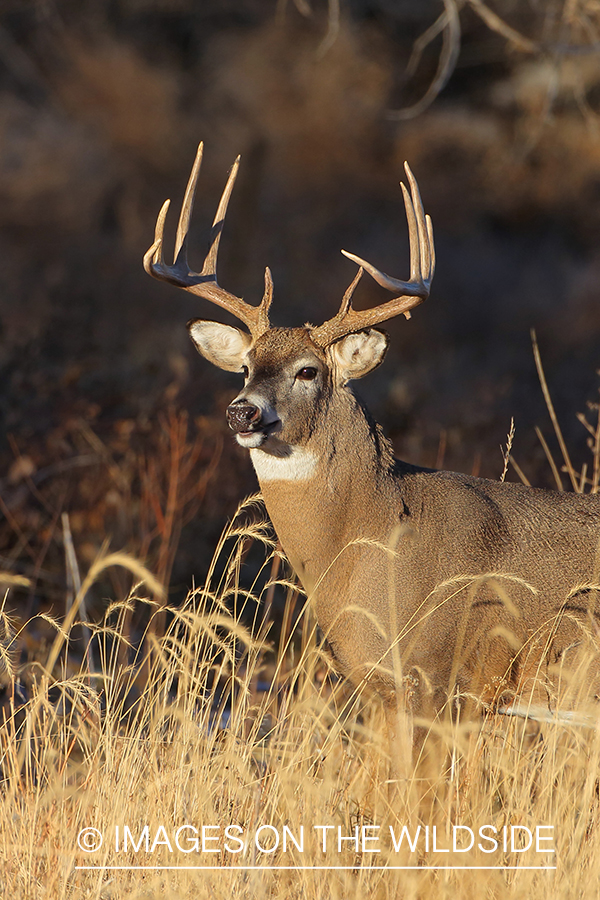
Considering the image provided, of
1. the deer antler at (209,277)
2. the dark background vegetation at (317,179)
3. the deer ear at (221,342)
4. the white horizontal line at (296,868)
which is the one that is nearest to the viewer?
the white horizontal line at (296,868)

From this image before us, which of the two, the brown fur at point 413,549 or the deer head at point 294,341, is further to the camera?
the deer head at point 294,341

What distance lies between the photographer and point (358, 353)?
196 inches

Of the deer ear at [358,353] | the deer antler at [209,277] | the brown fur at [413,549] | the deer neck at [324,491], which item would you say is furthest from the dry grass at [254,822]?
the deer antler at [209,277]

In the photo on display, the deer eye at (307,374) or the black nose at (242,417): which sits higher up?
the deer eye at (307,374)

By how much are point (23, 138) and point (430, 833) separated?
788 inches

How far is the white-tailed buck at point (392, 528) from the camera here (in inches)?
176

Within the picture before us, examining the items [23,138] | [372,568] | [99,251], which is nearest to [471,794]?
[372,568]

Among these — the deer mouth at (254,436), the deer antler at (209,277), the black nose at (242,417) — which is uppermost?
the deer antler at (209,277)

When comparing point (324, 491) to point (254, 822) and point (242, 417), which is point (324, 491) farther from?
point (254, 822)

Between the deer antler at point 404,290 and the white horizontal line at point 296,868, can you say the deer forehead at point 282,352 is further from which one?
the white horizontal line at point 296,868

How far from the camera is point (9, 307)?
14.0 metres

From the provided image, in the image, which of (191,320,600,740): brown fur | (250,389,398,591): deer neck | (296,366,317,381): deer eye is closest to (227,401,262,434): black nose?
(191,320,600,740): brown fur

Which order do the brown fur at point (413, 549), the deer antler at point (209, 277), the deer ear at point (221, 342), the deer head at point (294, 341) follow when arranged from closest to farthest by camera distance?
1. the brown fur at point (413, 549)
2. the deer head at point (294, 341)
3. the deer antler at point (209, 277)
4. the deer ear at point (221, 342)

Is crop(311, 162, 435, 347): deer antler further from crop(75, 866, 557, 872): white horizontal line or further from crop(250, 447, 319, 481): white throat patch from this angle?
crop(75, 866, 557, 872): white horizontal line
